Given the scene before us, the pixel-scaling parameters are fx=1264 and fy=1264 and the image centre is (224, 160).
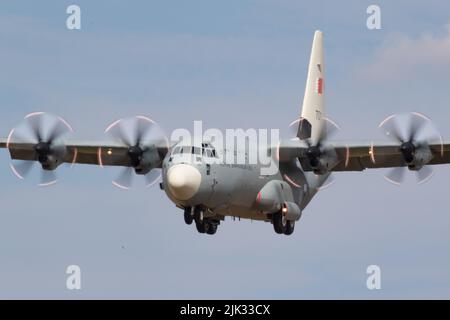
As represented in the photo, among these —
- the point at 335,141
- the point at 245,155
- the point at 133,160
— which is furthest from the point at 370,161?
the point at 133,160

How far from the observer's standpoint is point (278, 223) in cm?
4950

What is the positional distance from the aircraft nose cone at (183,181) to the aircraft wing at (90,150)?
259 inches

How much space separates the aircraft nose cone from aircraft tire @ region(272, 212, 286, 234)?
21.9ft

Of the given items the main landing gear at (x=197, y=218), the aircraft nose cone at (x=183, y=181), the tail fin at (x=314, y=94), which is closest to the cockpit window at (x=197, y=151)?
the aircraft nose cone at (x=183, y=181)

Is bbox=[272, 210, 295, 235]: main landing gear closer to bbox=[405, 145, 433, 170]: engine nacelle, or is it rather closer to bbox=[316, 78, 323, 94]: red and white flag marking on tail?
bbox=[405, 145, 433, 170]: engine nacelle

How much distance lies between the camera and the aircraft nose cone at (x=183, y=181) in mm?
42969

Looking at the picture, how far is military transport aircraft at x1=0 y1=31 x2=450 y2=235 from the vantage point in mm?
44125

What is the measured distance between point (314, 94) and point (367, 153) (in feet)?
31.1

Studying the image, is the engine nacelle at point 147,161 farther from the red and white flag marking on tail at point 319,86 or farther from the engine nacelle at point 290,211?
A: the red and white flag marking on tail at point 319,86

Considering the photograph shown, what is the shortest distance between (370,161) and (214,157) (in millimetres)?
9719

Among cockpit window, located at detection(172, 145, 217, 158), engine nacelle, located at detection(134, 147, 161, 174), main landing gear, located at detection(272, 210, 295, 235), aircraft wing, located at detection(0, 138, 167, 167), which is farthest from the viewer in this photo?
aircraft wing, located at detection(0, 138, 167, 167)

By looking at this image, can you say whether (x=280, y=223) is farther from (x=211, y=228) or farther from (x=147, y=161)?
(x=147, y=161)

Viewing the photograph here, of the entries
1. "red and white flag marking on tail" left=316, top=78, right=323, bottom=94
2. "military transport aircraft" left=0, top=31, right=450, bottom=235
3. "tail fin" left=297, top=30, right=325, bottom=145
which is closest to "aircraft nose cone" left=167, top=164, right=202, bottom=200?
"military transport aircraft" left=0, top=31, right=450, bottom=235

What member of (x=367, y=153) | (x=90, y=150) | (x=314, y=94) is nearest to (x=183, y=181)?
(x=90, y=150)
